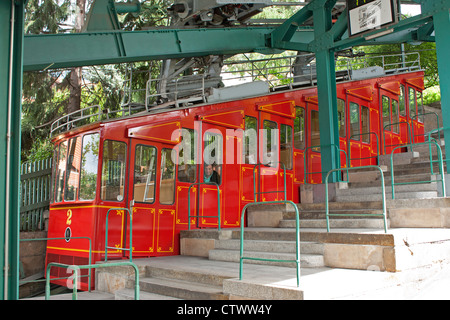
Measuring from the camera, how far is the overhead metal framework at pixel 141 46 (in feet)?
13.8

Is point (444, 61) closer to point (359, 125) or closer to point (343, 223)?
point (343, 223)

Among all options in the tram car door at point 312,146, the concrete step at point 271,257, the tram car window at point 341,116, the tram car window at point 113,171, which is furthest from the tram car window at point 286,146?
the tram car window at point 113,171

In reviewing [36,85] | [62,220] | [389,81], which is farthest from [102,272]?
[389,81]

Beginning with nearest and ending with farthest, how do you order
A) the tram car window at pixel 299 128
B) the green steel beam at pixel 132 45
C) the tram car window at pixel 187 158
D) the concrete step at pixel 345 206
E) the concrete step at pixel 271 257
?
the concrete step at pixel 271 257 < the green steel beam at pixel 132 45 < the concrete step at pixel 345 206 < the tram car window at pixel 187 158 < the tram car window at pixel 299 128

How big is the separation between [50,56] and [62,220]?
11.8ft

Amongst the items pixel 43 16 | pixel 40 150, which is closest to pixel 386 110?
pixel 40 150

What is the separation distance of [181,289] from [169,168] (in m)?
3.46

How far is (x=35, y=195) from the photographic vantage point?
1189 cm

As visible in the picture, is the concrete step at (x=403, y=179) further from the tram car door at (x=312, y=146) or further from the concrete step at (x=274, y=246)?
the concrete step at (x=274, y=246)

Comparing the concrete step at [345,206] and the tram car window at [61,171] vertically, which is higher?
the tram car window at [61,171]

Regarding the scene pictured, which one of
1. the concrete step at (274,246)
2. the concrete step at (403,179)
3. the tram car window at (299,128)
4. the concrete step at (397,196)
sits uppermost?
the tram car window at (299,128)

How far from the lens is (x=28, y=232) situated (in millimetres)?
10953

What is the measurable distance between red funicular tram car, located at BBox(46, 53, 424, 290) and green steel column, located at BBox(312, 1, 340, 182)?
926mm

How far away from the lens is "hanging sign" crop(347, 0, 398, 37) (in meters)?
9.56
